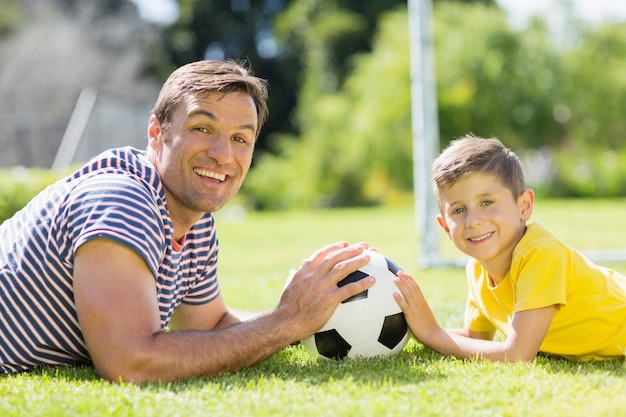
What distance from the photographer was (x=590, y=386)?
2.86 meters

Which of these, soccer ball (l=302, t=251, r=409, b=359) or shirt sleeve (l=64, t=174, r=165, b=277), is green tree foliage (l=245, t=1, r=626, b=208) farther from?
shirt sleeve (l=64, t=174, r=165, b=277)

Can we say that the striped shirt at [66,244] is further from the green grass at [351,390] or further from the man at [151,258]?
the green grass at [351,390]

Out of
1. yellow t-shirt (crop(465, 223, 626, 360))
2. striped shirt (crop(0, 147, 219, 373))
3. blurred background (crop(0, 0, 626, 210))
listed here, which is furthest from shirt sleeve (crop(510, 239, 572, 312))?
blurred background (crop(0, 0, 626, 210))

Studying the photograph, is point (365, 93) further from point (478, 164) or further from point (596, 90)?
point (478, 164)

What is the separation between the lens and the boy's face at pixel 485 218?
11.4ft

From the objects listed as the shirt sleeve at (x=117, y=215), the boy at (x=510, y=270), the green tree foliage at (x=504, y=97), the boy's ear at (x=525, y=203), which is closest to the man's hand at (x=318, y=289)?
the boy at (x=510, y=270)

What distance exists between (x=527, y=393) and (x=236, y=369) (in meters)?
1.24

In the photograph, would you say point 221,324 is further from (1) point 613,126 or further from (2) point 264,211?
(2) point 264,211

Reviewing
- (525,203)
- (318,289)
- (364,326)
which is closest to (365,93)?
(525,203)

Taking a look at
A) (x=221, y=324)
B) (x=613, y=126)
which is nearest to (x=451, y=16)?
(x=613, y=126)

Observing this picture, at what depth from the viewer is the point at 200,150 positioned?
3344 millimetres

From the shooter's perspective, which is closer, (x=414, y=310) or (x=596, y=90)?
(x=414, y=310)

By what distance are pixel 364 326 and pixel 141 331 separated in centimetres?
115

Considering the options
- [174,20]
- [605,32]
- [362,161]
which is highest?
[174,20]
